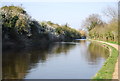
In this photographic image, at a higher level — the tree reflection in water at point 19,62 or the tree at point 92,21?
the tree at point 92,21

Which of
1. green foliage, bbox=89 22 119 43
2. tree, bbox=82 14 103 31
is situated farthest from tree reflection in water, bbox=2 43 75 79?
tree, bbox=82 14 103 31

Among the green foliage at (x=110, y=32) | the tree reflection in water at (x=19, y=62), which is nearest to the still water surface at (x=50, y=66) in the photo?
the tree reflection in water at (x=19, y=62)

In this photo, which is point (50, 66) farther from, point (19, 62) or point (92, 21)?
point (92, 21)

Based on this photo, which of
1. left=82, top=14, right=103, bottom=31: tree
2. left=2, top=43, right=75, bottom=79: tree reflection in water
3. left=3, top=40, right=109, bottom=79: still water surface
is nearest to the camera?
left=3, top=40, right=109, bottom=79: still water surface

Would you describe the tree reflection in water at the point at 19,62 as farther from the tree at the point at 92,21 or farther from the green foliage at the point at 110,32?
the tree at the point at 92,21

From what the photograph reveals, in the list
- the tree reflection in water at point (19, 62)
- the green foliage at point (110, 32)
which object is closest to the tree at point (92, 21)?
the green foliage at point (110, 32)

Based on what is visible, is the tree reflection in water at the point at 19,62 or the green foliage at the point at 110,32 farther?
the green foliage at the point at 110,32

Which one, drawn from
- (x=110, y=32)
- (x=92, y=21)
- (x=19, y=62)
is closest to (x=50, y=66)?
(x=19, y=62)

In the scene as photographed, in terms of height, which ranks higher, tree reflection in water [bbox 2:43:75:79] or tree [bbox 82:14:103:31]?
tree [bbox 82:14:103:31]

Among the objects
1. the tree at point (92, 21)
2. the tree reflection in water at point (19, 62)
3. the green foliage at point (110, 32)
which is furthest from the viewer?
the tree at point (92, 21)

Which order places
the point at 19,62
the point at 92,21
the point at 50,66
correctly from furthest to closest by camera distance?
the point at 92,21 < the point at 19,62 < the point at 50,66

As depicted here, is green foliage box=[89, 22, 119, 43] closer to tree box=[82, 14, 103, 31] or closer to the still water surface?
tree box=[82, 14, 103, 31]

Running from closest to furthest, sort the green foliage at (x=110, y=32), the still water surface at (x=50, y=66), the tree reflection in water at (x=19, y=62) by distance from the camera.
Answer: the still water surface at (x=50, y=66)
the tree reflection in water at (x=19, y=62)
the green foliage at (x=110, y=32)

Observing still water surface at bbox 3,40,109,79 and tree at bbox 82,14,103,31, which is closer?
still water surface at bbox 3,40,109,79
